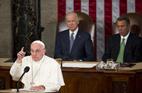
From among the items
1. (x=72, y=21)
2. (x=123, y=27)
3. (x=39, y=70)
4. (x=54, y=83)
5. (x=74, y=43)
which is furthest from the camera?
(x=74, y=43)

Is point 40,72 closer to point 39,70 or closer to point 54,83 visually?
point 39,70

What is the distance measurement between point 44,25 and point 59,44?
4.19 ft

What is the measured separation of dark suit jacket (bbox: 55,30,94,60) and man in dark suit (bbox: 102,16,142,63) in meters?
0.37

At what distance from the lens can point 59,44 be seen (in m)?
7.80

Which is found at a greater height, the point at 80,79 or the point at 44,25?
the point at 44,25

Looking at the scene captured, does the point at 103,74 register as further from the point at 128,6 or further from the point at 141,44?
the point at 128,6

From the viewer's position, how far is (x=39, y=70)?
5680 mm

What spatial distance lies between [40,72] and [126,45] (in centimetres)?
207

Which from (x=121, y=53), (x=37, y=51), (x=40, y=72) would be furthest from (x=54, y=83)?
(x=121, y=53)

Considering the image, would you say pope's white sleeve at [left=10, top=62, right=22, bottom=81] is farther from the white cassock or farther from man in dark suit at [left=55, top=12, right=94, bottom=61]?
man in dark suit at [left=55, top=12, right=94, bottom=61]

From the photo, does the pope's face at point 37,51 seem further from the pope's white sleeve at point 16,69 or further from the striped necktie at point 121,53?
the striped necktie at point 121,53

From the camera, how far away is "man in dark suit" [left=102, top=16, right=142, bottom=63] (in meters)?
7.34

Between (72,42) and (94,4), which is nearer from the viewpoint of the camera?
(72,42)

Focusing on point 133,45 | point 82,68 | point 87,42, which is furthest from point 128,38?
point 82,68
